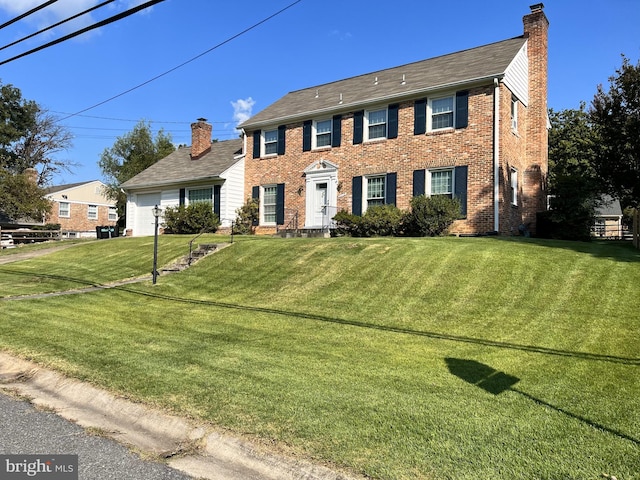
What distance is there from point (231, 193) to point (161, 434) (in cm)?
1969

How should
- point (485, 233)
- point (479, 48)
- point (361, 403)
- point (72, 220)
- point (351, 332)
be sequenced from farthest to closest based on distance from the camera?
point (72, 220) → point (479, 48) → point (485, 233) → point (351, 332) → point (361, 403)

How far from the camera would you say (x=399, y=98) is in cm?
1841

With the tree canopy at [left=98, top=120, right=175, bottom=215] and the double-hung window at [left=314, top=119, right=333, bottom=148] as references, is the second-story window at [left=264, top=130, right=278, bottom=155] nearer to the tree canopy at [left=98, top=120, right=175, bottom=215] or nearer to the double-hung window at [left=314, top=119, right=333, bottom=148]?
the double-hung window at [left=314, top=119, right=333, bottom=148]

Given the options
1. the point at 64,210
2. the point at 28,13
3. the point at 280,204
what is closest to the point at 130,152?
the point at 64,210

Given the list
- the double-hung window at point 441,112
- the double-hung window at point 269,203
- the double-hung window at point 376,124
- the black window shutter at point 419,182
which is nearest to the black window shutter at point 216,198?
the double-hung window at point 269,203

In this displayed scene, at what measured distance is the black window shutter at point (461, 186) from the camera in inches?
658

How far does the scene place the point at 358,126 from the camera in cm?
1958

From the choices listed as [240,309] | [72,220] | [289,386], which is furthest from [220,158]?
[72,220]

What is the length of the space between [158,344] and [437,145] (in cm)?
1384

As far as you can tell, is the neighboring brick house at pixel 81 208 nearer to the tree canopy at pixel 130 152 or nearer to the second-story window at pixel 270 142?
the tree canopy at pixel 130 152

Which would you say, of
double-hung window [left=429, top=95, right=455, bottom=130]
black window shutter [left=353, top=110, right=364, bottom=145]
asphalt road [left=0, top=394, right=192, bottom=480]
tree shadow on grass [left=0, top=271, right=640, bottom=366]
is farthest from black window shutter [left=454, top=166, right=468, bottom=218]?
asphalt road [left=0, top=394, right=192, bottom=480]

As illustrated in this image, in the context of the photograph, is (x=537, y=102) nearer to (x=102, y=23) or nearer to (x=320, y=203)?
(x=320, y=203)

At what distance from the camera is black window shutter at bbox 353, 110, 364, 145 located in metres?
19.5

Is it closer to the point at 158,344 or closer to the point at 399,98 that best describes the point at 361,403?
the point at 158,344
